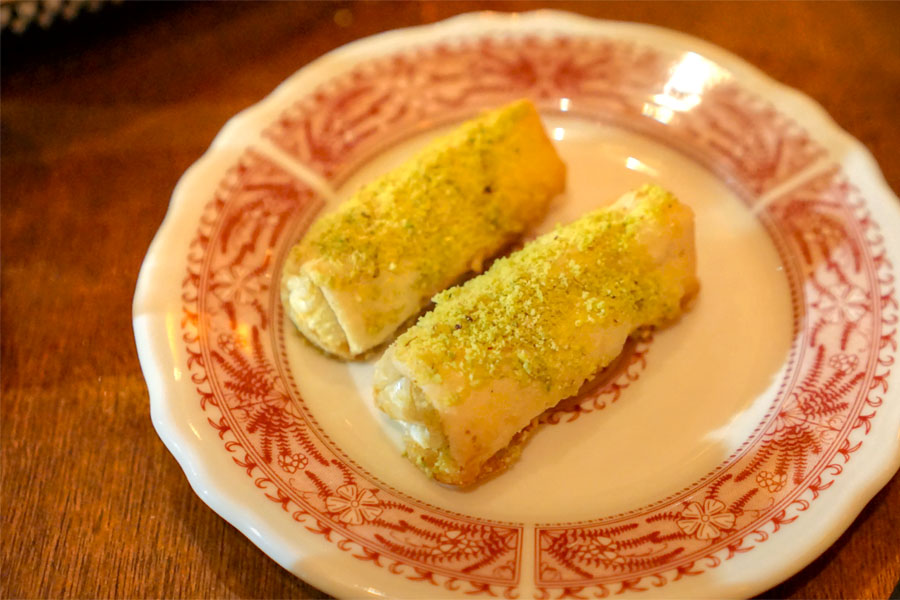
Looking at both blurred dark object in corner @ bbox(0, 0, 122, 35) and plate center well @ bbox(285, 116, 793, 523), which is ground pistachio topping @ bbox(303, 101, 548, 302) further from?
blurred dark object in corner @ bbox(0, 0, 122, 35)

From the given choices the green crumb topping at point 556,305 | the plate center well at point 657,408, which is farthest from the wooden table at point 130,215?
the green crumb topping at point 556,305

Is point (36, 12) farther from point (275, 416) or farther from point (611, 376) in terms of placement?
point (611, 376)

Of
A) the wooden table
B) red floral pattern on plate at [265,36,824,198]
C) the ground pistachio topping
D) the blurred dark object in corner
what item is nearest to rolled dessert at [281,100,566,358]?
the ground pistachio topping

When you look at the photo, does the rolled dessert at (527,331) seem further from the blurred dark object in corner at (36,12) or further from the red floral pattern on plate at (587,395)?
the blurred dark object in corner at (36,12)

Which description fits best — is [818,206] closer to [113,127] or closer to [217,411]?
[217,411]

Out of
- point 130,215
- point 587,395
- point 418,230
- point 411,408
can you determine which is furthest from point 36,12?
point 587,395
